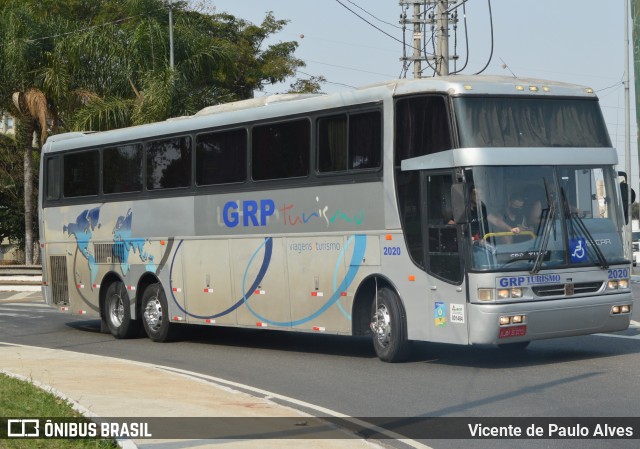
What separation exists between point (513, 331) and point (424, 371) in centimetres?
131

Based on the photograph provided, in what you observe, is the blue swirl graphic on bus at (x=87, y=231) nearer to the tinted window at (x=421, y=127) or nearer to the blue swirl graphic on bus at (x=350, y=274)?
the blue swirl graphic on bus at (x=350, y=274)

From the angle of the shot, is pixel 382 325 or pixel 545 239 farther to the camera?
pixel 382 325

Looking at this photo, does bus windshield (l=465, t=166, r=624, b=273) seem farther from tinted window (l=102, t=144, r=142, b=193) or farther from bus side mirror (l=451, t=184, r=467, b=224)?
tinted window (l=102, t=144, r=142, b=193)

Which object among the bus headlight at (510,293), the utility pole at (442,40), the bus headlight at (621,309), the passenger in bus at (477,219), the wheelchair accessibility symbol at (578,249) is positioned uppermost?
the utility pole at (442,40)

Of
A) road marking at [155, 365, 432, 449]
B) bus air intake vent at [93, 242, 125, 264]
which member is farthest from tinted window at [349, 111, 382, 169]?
bus air intake vent at [93, 242, 125, 264]

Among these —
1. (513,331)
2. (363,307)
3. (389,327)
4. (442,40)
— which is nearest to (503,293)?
(513,331)

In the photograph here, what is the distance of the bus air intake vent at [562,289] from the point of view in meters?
14.7

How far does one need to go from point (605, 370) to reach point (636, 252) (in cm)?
4781

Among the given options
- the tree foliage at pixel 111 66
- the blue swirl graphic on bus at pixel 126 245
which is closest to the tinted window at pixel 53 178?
the blue swirl graphic on bus at pixel 126 245

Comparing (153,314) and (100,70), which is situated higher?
(100,70)

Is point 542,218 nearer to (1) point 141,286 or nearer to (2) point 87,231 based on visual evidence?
(1) point 141,286

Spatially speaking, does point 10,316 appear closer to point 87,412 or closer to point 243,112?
point 243,112

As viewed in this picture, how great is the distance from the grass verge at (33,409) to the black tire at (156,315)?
6.70m

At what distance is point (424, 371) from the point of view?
14977mm
